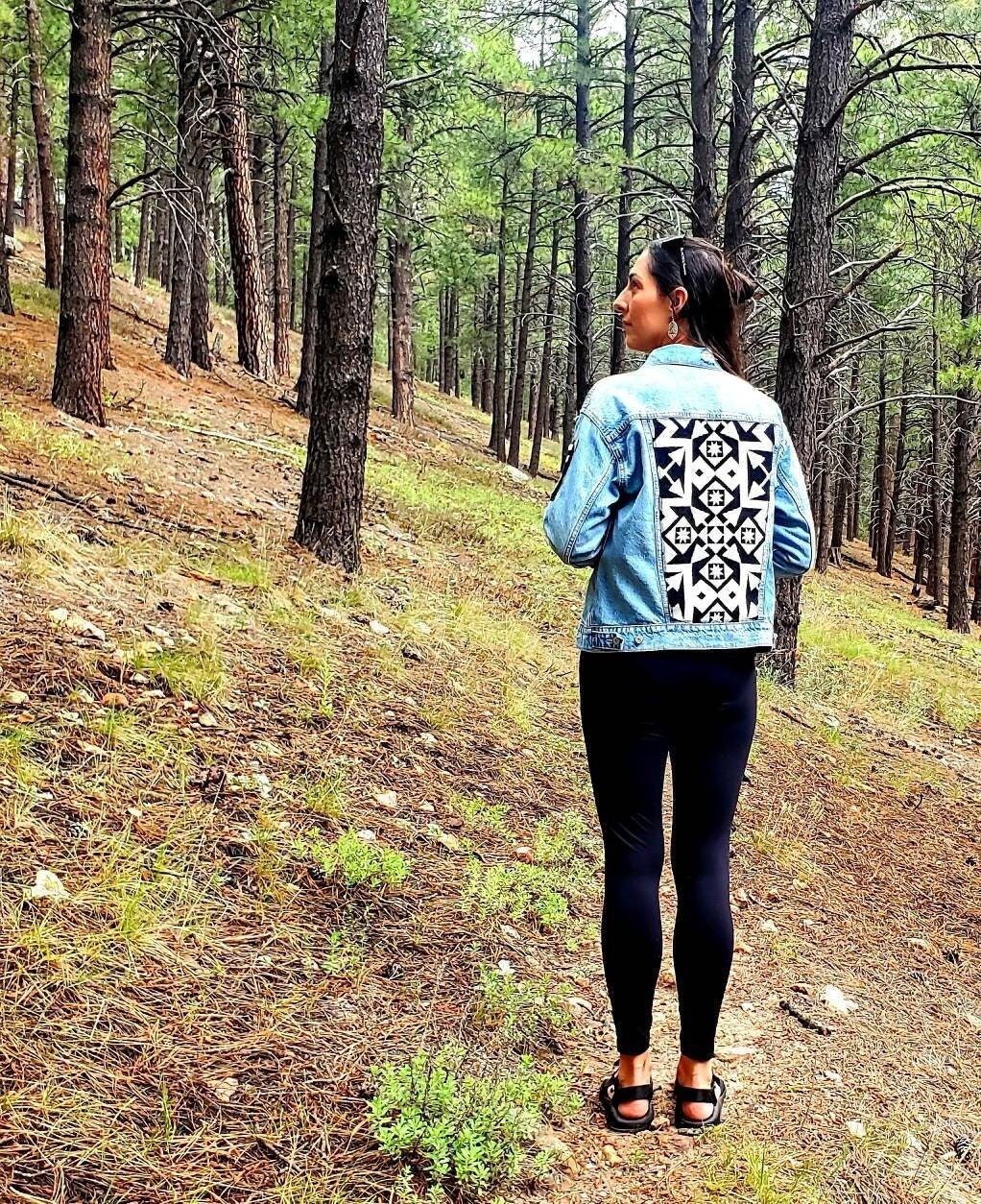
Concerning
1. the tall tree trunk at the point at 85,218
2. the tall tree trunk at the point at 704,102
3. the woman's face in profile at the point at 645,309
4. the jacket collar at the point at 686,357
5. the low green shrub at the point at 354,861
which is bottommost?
the low green shrub at the point at 354,861

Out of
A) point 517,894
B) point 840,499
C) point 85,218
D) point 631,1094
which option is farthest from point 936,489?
point 631,1094

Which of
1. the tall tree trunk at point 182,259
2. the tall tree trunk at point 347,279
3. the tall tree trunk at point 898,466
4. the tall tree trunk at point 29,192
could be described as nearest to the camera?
the tall tree trunk at point 347,279

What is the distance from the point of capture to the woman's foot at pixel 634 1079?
2.64 meters

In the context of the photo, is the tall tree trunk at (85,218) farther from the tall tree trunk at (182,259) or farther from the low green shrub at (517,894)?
the low green shrub at (517,894)

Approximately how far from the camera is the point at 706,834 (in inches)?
100

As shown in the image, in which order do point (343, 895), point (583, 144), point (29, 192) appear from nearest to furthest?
point (343, 895) → point (583, 144) → point (29, 192)

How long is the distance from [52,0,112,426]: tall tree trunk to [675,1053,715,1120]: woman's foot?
7434 mm

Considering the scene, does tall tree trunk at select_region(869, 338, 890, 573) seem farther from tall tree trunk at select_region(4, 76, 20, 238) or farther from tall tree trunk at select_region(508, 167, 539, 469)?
tall tree trunk at select_region(4, 76, 20, 238)

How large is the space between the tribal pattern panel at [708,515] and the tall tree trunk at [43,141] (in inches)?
554

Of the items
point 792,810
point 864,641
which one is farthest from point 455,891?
point 864,641

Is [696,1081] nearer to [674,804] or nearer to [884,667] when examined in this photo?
[674,804]

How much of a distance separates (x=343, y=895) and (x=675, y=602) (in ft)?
5.51

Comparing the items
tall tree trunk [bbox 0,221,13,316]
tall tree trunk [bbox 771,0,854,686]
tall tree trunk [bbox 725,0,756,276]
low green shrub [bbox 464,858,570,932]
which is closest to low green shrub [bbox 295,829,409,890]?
low green shrub [bbox 464,858,570,932]

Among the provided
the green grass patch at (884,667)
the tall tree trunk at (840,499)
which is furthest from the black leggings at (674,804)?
the tall tree trunk at (840,499)
